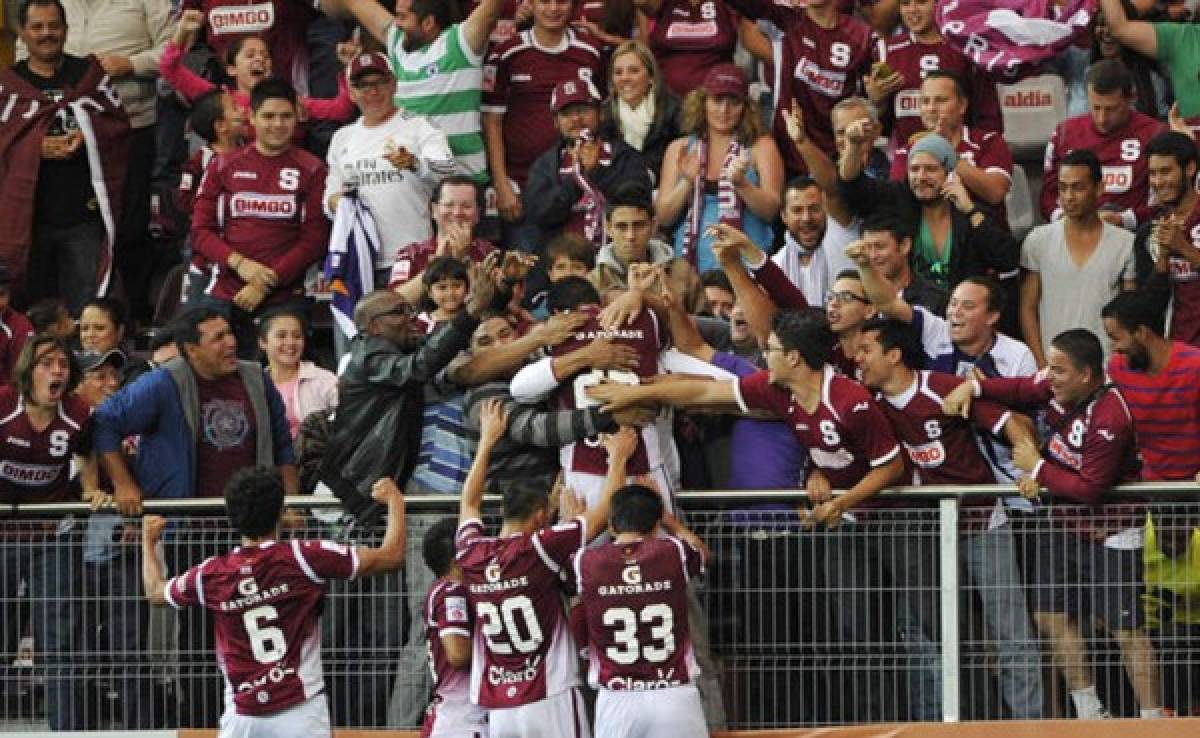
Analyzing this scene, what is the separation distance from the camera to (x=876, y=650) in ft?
48.0

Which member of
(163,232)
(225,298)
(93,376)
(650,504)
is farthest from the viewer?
(163,232)

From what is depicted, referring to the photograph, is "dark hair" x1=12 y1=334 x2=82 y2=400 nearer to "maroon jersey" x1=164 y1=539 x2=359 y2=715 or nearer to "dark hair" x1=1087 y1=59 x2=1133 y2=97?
"maroon jersey" x1=164 y1=539 x2=359 y2=715

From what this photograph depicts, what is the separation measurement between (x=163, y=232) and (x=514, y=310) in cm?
459

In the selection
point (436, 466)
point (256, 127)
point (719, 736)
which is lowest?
point (719, 736)

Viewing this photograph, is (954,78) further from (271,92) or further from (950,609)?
(271,92)

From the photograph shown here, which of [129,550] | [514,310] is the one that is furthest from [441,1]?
[129,550]

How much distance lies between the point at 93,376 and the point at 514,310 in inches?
93.2

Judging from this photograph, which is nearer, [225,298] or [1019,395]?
[1019,395]

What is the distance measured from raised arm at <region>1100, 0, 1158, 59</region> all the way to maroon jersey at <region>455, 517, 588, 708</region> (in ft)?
18.7

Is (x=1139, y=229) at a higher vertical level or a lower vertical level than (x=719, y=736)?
higher

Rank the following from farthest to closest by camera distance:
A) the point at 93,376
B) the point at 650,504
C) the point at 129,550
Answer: the point at 93,376 → the point at 129,550 → the point at 650,504

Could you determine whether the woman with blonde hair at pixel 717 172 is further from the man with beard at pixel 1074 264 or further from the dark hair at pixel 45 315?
the dark hair at pixel 45 315

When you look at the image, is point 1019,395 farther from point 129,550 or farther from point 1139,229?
→ point 129,550

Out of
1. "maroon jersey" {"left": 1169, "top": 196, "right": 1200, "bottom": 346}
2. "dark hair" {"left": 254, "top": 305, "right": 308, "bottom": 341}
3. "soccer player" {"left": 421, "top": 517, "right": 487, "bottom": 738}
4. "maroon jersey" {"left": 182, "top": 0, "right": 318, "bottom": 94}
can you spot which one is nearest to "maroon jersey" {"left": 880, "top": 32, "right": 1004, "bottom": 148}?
"maroon jersey" {"left": 1169, "top": 196, "right": 1200, "bottom": 346}
